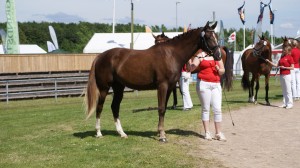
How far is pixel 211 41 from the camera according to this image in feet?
26.9

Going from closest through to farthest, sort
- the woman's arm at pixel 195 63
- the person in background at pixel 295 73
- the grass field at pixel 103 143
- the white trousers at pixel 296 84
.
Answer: the grass field at pixel 103 143 < the woman's arm at pixel 195 63 < the person in background at pixel 295 73 < the white trousers at pixel 296 84

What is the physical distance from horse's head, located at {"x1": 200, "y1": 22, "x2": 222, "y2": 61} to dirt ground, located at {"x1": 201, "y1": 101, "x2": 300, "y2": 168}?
6.25ft

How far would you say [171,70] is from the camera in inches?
331

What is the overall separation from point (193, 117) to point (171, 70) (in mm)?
3718

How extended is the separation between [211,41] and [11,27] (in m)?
21.7

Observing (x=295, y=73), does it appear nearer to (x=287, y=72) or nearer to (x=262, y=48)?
(x=262, y=48)

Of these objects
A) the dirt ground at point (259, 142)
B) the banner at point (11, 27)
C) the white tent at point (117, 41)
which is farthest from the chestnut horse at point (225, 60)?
the white tent at point (117, 41)

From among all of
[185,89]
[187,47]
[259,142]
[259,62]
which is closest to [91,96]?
[187,47]

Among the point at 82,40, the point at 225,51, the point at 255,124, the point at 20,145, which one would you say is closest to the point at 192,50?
the point at 255,124

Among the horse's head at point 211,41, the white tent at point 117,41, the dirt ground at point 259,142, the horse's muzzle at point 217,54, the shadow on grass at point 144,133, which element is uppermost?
the white tent at point 117,41

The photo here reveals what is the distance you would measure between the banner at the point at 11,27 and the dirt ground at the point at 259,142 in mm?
19127

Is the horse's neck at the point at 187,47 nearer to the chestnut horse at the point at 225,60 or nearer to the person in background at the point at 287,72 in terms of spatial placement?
the chestnut horse at the point at 225,60

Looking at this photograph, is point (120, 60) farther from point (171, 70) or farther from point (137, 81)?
point (171, 70)

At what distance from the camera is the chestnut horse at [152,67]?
841 centimetres
